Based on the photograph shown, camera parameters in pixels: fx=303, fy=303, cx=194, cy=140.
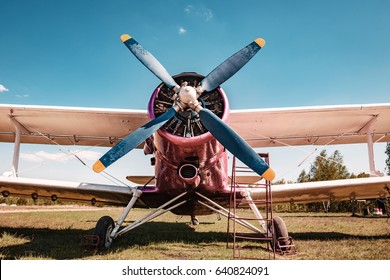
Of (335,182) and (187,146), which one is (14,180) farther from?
(335,182)

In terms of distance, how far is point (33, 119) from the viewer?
8727 mm

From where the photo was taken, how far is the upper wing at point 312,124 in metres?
8.24

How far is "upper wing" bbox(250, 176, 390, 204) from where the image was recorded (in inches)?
306

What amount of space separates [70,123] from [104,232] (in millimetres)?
4002

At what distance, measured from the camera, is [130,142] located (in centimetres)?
518

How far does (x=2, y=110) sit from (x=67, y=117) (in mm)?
1639

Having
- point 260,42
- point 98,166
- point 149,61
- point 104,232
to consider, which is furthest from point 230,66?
point 104,232

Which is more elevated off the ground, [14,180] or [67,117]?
[67,117]

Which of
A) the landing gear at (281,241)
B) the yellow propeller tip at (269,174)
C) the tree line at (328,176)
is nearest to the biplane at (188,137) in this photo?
the yellow propeller tip at (269,174)

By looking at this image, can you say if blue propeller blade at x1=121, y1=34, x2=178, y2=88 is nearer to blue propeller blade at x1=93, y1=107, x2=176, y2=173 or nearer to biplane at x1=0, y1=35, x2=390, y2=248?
biplane at x1=0, y1=35, x2=390, y2=248

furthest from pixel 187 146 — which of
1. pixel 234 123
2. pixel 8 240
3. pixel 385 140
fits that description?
pixel 385 140

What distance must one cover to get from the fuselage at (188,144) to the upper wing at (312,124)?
7.51ft

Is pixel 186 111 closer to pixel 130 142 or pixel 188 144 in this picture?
pixel 188 144

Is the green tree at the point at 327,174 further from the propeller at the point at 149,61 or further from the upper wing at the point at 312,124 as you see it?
the propeller at the point at 149,61
